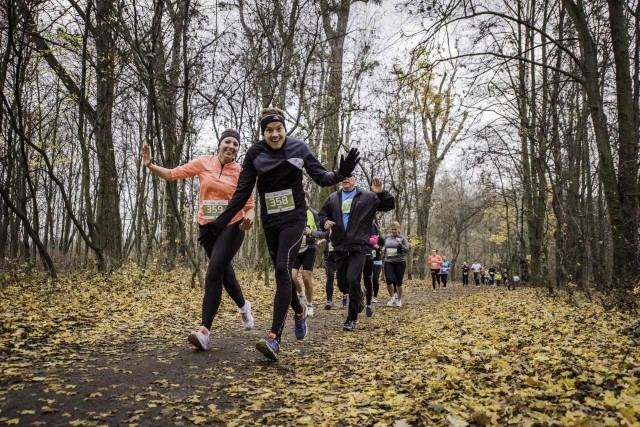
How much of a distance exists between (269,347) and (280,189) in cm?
156

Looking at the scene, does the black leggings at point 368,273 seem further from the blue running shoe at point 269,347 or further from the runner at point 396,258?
the blue running shoe at point 269,347

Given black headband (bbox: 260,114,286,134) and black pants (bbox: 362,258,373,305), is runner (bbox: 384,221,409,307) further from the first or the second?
black headband (bbox: 260,114,286,134)

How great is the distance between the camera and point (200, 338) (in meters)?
4.57

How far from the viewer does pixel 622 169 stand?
8.29 metres

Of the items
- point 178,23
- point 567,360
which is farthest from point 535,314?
point 178,23

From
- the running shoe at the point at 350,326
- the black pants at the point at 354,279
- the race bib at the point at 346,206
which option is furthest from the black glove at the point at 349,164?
the running shoe at the point at 350,326

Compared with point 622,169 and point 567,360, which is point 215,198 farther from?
point 622,169

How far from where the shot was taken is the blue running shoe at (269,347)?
4207mm

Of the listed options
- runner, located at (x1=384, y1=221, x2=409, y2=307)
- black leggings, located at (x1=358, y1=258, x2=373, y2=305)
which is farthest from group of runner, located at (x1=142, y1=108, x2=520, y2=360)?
runner, located at (x1=384, y1=221, x2=409, y2=307)

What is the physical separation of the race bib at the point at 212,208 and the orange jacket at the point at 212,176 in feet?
0.05

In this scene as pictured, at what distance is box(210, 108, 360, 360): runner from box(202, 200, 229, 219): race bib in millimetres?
533

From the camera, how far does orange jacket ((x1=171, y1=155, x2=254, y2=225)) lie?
520 centimetres

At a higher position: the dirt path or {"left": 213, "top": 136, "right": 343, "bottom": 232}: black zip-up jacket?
{"left": 213, "top": 136, "right": 343, "bottom": 232}: black zip-up jacket

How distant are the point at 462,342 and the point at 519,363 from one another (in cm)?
139
